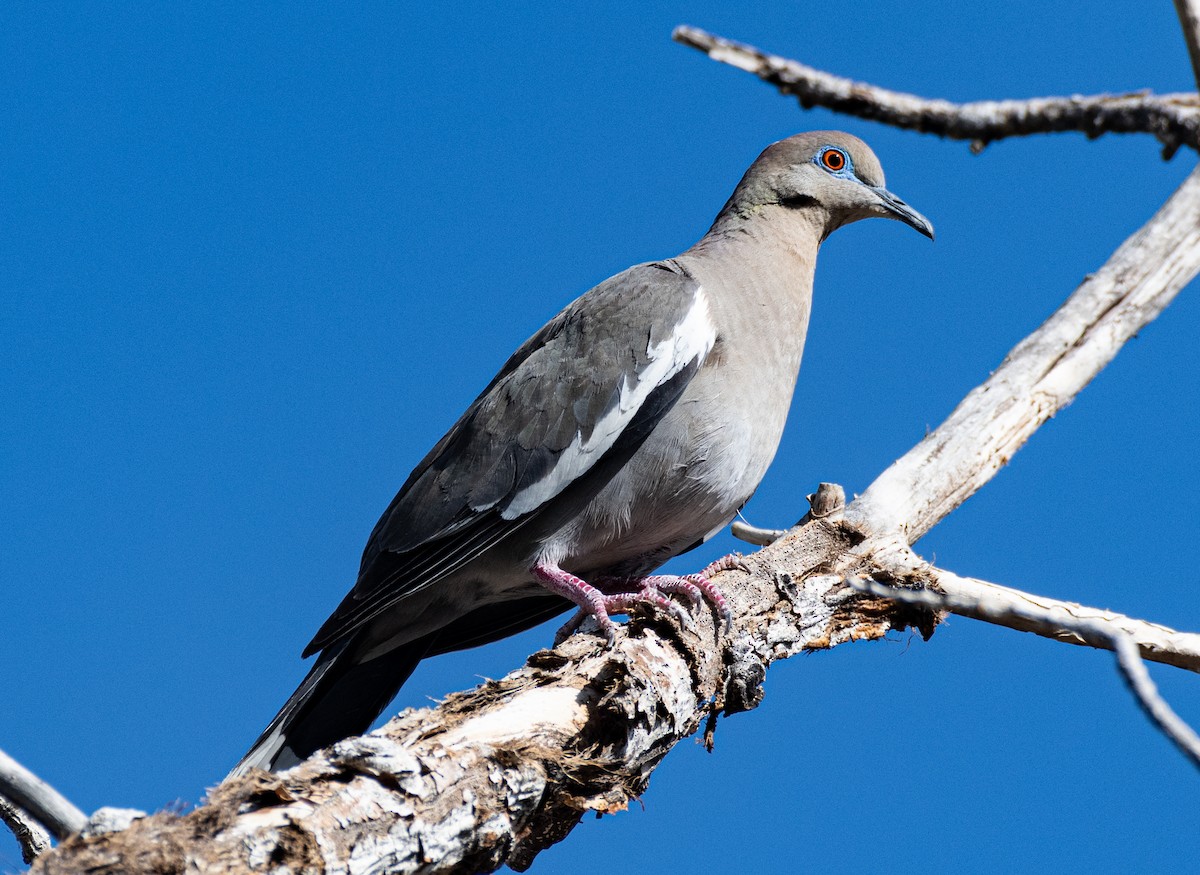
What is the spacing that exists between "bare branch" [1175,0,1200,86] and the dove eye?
94.8 inches

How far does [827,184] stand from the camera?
4.85 metres

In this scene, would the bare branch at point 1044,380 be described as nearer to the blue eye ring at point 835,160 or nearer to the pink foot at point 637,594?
the pink foot at point 637,594

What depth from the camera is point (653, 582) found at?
3738mm

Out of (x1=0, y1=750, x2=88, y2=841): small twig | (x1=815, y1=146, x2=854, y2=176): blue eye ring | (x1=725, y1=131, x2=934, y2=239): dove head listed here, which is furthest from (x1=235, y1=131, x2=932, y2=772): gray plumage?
(x1=0, y1=750, x2=88, y2=841): small twig

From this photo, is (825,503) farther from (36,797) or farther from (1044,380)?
(36,797)

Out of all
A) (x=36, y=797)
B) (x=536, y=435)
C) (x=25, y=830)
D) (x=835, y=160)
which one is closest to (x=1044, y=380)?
(x=835, y=160)

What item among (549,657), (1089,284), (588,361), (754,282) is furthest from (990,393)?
(549,657)

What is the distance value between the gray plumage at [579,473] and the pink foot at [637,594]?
0.5 inches

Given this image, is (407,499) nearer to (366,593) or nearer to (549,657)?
(366,593)

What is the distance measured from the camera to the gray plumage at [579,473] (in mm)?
3965

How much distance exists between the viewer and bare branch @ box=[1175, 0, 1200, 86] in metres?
2.47

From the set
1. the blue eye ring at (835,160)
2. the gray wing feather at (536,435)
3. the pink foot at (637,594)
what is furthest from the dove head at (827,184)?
the pink foot at (637,594)

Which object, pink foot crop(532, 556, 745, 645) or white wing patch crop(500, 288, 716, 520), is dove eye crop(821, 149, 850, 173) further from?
pink foot crop(532, 556, 745, 645)

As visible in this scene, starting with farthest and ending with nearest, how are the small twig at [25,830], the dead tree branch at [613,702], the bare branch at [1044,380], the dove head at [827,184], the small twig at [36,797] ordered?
the dove head at [827,184]
the bare branch at [1044,380]
the small twig at [25,830]
the small twig at [36,797]
the dead tree branch at [613,702]
